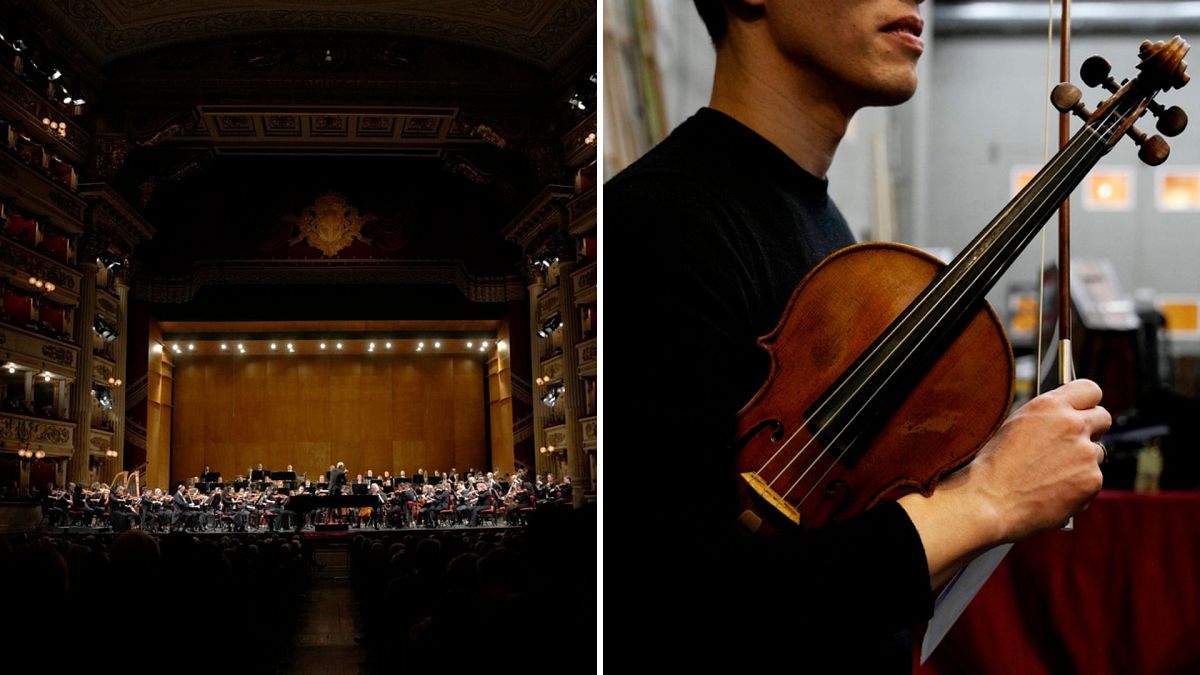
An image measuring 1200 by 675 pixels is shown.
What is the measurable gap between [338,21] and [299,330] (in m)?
0.75

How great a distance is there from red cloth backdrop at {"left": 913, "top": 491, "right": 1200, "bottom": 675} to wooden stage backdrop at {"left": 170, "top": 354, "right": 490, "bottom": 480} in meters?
1.16

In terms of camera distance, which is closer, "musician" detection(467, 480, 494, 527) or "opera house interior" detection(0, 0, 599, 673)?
"opera house interior" detection(0, 0, 599, 673)

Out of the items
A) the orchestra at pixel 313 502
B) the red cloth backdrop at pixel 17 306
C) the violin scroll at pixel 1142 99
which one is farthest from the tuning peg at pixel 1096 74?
the red cloth backdrop at pixel 17 306

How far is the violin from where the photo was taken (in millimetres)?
1102

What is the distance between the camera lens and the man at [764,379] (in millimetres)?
1068

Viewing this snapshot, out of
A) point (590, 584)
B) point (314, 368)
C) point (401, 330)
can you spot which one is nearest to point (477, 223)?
point (401, 330)

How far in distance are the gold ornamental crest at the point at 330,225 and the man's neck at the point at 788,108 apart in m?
1.25

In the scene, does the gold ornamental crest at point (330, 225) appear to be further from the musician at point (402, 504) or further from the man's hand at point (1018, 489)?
the man's hand at point (1018, 489)

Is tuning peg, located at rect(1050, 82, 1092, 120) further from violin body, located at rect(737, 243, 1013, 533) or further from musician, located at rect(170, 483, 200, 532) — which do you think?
musician, located at rect(170, 483, 200, 532)

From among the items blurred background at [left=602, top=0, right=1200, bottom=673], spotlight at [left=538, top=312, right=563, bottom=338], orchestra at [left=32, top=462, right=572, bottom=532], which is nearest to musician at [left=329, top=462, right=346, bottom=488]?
orchestra at [left=32, top=462, right=572, bottom=532]

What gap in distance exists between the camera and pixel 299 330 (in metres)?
2.29

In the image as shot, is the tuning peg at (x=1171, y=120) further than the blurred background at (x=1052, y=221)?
No

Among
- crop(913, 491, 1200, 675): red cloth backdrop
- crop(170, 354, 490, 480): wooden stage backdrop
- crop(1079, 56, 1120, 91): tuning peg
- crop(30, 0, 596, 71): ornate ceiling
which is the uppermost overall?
crop(30, 0, 596, 71): ornate ceiling

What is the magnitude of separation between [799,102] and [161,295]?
156 centimetres
